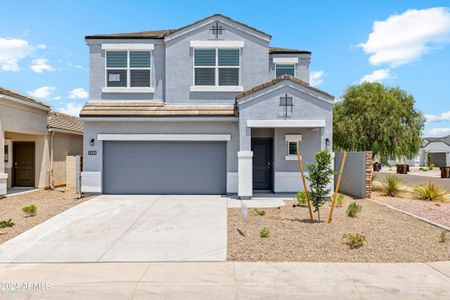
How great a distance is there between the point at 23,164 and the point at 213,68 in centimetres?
1127

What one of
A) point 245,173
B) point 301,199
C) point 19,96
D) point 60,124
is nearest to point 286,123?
point 245,173

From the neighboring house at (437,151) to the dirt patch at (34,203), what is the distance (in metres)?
Result: 51.3

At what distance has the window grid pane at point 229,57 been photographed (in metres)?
14.1

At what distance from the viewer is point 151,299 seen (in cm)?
452

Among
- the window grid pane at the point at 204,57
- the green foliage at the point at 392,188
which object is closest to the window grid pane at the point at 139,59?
the window grid pane at the point at 204,57

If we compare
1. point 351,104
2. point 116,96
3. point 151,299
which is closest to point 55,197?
point 116,96

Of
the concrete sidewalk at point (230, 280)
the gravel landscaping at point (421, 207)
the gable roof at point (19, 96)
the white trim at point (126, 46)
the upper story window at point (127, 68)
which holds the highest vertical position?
the white trim at point (126, 46)

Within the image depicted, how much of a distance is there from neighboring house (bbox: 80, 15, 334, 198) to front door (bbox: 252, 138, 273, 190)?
1.9 inches

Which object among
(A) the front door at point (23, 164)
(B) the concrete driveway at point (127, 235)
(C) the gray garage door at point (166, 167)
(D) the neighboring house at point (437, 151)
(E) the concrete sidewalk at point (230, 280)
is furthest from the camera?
(D) the neighboring house at point (437, 151)

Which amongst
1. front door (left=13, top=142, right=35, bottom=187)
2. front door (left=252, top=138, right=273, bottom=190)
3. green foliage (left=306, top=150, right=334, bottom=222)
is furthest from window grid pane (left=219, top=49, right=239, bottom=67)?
front door (left=13, top=142, right=35, bottom=187)

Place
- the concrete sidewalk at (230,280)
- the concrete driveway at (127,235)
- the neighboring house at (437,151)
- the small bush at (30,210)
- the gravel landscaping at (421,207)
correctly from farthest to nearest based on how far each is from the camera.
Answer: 1. the neighboring house at (437,151)
2. the gravel landscaping at (421,207)
3. the small bush at (30,210)
4. the concrete driveway at (127,235)
5. the concrete sidewalk at (230,280)

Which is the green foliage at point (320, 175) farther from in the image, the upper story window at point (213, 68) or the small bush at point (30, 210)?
the small bush at point (30, 210)

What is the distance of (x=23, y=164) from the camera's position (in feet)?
52.4

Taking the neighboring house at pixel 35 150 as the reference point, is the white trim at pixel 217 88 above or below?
above
